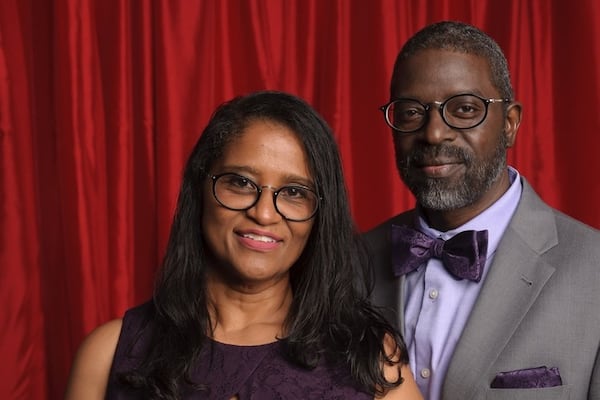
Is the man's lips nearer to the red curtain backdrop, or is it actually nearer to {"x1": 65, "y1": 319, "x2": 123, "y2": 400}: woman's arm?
{"x1": 65, "y1": 319, "x2": 123, "y2": 400}: woman's arm

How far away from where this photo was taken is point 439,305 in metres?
1.91

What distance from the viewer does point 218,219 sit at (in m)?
1.68

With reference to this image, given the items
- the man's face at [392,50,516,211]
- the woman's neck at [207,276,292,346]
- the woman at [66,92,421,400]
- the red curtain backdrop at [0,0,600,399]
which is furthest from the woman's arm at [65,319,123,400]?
the red curtain backdrop at [0,0,600,399]

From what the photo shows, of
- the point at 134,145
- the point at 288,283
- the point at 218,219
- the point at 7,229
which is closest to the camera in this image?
the point at 218,219

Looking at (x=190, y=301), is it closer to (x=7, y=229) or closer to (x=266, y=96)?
(x=266, y=96)

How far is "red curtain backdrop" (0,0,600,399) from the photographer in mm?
2518

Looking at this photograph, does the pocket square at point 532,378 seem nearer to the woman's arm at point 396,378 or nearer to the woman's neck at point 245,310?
the woman's arm at point 396,378

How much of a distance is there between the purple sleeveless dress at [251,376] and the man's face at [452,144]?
49 centimetres

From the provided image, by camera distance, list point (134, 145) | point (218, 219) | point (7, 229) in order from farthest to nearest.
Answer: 1. point (134, 145)
2. point (7, 229)
3. point (218, 219)

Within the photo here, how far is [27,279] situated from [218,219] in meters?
1.07

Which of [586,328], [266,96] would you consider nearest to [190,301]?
[266,96]

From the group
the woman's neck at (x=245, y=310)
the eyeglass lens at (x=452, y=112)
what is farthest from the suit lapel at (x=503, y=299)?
the woman's neck at (x=245, y=310)

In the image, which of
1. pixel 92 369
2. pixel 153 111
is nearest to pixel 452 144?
pixel 92 369

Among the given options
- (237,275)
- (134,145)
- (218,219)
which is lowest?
(237,275)
